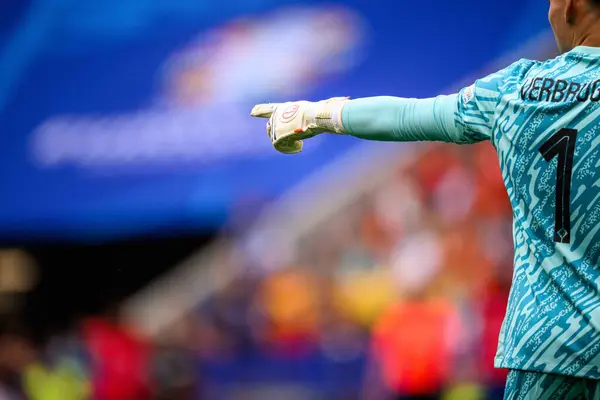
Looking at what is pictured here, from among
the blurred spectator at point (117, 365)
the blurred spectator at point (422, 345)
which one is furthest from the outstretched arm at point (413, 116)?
the blurred spectator at point (117, 365)

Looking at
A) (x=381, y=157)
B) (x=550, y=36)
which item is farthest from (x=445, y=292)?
(x=550, y=36)

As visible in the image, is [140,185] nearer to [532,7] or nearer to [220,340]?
[220,340]

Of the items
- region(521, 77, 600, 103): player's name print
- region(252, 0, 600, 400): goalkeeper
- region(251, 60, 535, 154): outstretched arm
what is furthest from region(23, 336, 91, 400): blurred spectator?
region(521, 77, 600, 103): player's name print

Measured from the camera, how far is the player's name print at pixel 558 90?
198cm

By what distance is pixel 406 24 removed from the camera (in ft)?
23.3

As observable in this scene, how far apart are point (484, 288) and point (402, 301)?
500mm

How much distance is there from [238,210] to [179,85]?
3.54 feet

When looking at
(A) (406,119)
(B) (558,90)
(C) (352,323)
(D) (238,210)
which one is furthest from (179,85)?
(B) (558,90)

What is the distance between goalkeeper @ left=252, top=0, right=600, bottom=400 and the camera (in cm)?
198

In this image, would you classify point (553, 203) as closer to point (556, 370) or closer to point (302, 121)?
point (556, 370)

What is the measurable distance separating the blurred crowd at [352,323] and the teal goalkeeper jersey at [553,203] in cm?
385

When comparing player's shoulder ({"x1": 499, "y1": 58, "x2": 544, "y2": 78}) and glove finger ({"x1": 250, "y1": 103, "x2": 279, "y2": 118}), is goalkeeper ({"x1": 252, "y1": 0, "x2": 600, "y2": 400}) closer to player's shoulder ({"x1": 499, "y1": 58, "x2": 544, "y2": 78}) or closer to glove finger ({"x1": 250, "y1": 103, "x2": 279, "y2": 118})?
player's shoulder ({"x1": 499, "y1": 58, "x2": 544, "y2": 78})

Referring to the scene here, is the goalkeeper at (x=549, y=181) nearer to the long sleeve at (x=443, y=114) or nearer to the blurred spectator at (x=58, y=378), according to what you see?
the long sleeve at (x=443, y=114)

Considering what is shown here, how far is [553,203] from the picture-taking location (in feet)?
6.60
